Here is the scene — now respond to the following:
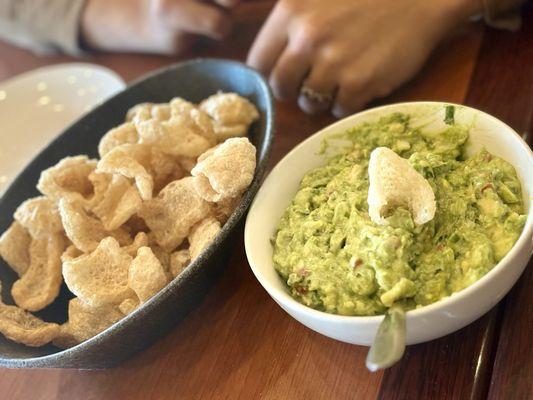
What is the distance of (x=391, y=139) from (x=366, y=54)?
32 cm

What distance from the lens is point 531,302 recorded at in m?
0.77

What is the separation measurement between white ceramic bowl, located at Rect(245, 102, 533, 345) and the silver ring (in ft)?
0.84

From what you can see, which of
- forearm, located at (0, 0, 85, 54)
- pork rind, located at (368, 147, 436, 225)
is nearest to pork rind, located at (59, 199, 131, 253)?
pork rind, located at (368, 147, 436, 225)

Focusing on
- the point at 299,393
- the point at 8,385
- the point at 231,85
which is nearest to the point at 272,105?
the point at 231,85

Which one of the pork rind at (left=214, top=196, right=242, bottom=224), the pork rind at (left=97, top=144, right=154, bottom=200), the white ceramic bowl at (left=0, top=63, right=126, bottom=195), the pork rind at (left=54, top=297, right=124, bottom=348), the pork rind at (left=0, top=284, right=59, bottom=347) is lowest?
the white ceramic bowl at (left=0, top=63, right=126, bottom=195)

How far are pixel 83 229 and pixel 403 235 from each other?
1.70 feet

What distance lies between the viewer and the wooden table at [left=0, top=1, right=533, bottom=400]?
0.73m

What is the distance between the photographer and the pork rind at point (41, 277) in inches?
36.9

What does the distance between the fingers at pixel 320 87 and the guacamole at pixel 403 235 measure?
313 millimetres

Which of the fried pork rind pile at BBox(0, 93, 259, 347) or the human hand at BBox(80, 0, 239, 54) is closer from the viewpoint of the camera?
the fried pork rind pile at BBox(0, 93, 259, 347)

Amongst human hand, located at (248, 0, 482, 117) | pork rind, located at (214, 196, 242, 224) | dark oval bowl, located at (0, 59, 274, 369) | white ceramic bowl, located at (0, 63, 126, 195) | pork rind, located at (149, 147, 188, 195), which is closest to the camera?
dark oval bowl, located at (0, 59, 274, 369)

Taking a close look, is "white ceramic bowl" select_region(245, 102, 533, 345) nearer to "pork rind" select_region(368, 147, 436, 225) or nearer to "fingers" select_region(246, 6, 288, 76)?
"pork rind" select_region(368, 147, 436, 225)

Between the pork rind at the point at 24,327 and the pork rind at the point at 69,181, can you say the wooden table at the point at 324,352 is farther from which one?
the pork rind at the point at 69,181

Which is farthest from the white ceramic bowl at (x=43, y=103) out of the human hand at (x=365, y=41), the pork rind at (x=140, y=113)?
the human hand at (x=365, y=41)
